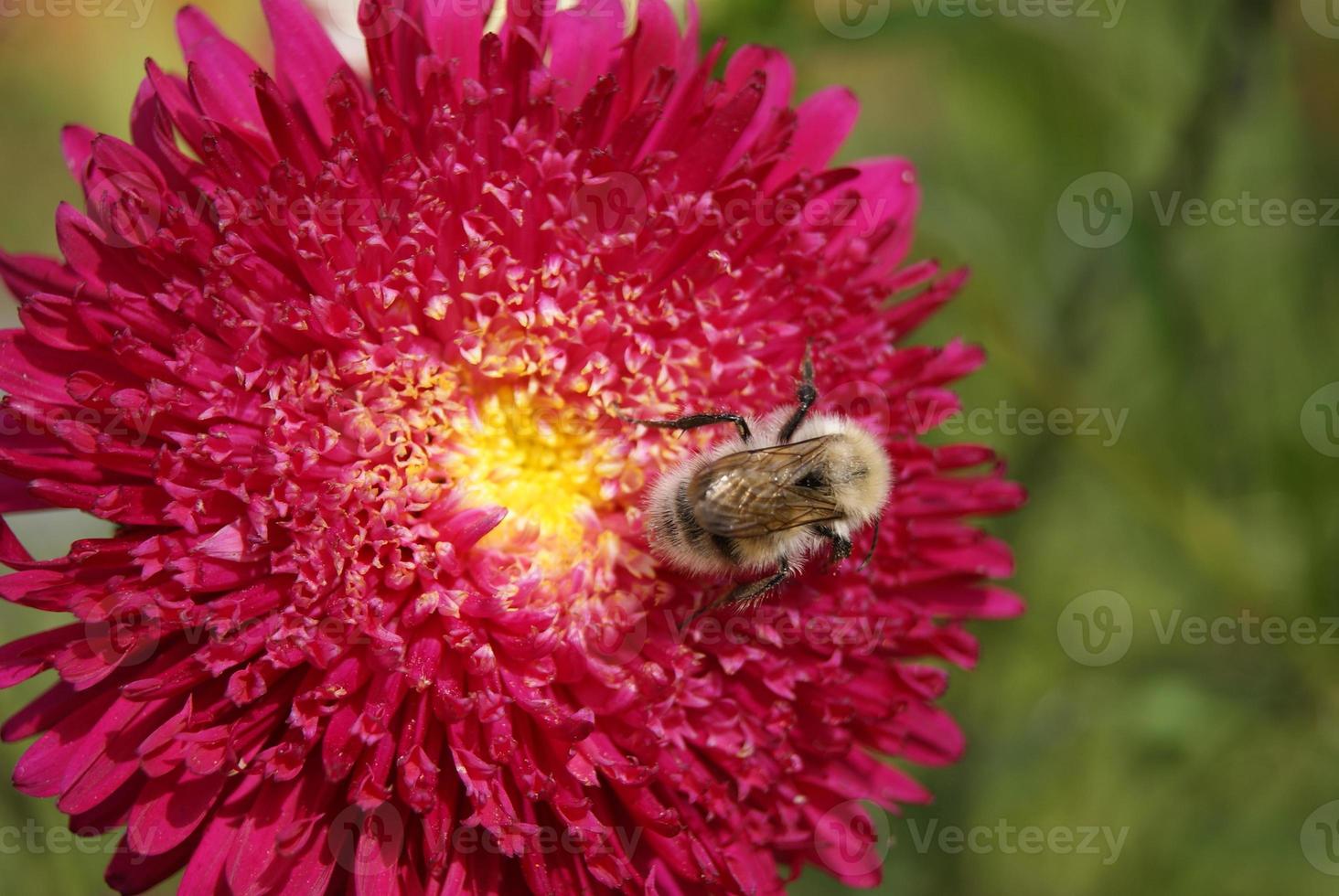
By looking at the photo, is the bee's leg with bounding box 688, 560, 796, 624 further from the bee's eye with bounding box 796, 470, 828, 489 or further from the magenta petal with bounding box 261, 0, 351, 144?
the magenta petal with bounding box 261, 0, 351, 144

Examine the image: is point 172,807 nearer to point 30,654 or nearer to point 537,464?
point 30,654

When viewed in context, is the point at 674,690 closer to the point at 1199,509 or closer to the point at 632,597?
the point at 632,597

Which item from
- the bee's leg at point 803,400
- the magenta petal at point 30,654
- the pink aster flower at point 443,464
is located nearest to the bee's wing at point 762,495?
the bee's leg at point 803,400

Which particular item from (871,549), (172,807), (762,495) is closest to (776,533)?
(762,495)

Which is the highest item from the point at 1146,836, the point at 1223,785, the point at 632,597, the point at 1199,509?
the point at 1199,509

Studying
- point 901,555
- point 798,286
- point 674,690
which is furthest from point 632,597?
point 798,286

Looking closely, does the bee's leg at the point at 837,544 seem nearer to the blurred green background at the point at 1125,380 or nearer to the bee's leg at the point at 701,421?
the bee's leg at the point at 701,421
